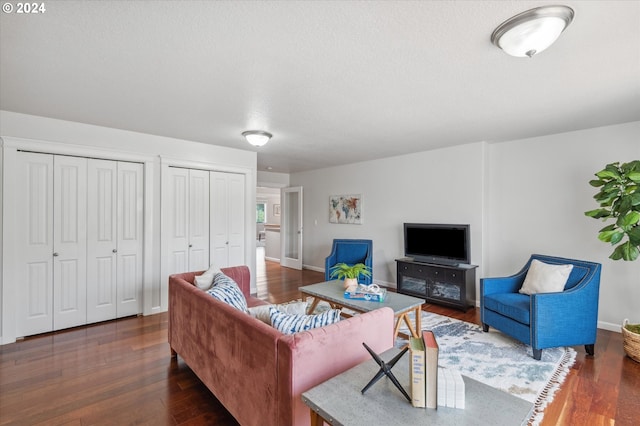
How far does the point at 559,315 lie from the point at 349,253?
309 cm

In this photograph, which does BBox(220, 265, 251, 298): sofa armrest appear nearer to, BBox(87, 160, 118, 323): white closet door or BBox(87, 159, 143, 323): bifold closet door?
BBox(87, 159, 143, 323): bifold closet door

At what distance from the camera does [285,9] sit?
59.6 inches

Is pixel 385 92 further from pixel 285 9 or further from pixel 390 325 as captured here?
pixel 390 325

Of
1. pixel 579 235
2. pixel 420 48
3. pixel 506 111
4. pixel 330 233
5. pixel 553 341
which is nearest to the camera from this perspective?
pixel 420 48

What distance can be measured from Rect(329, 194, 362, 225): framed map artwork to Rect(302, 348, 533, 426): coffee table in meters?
4.74

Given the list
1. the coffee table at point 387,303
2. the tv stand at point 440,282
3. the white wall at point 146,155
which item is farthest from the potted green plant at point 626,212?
the white wall at point 146,155

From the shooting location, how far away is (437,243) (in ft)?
15.1

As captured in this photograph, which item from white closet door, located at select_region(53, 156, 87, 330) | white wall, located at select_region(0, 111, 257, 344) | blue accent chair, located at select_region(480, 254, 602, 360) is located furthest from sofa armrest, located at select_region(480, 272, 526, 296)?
white closet door, located at select_region(53, 156, 87, 330)

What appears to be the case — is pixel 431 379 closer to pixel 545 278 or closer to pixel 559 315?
pixel 559 315

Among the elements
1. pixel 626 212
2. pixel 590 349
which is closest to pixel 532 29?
pixel 626 212

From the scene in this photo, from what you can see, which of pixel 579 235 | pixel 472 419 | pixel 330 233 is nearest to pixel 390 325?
pixel 472 419

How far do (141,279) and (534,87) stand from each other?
480cm

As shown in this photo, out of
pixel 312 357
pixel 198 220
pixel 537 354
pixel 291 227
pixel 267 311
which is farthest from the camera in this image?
pixel 291 227

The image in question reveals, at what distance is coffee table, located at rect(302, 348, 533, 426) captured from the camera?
1032mm
